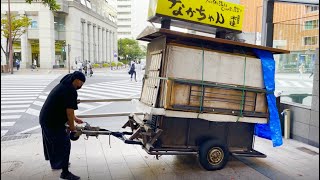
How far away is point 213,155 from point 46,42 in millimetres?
41410

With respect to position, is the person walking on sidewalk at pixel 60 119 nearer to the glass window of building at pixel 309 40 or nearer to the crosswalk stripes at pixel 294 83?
the crosswalk stripes at pixel 294 83

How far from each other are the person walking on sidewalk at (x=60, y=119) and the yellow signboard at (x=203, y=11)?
184cm

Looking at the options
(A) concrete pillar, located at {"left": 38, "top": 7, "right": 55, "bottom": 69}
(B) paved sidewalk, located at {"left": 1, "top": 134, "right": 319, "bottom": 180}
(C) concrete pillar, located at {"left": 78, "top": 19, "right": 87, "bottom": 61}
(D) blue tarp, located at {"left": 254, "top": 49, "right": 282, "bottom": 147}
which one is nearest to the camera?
(B) paved sidewalk, located at {"left": 1, "top": 134, "right": 319, "bottom": 180}

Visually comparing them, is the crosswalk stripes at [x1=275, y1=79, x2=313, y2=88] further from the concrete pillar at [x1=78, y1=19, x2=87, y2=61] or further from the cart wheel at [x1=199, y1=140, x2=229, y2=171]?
the concrete pillar at [x1=78, y1=19, x2=87, y2=61]

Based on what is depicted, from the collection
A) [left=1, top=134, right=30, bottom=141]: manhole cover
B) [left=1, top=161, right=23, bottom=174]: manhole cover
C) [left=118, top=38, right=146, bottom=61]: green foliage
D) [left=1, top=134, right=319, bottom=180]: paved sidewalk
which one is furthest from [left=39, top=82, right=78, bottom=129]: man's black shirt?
[left=118, top=38, right=146, bottom=61]: green foliage

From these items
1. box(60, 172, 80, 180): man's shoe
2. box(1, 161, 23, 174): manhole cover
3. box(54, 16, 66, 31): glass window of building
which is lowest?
box(1, 161, 23, 174): manhole cover

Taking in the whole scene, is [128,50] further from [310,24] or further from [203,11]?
[203,11]

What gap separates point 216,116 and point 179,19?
1830 millimetres

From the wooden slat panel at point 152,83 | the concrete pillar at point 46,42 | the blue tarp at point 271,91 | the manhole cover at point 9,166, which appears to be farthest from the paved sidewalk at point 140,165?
the concrete pillar at point 46,42

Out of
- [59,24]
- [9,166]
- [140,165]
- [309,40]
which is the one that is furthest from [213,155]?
[59,24]

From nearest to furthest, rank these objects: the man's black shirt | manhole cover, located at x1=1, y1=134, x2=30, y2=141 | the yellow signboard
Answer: the man's black shirt, the yellow signboard, manhole cover, located at x1=1, y1=134, x2=30, y2=141

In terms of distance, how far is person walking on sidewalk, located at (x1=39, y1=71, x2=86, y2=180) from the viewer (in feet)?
13.6

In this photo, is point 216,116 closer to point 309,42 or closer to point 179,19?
point 179,19

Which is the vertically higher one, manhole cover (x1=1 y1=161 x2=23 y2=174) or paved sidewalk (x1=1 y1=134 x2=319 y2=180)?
paved sidewalk (x1=1 y1=134 x2=319 y2=180)
